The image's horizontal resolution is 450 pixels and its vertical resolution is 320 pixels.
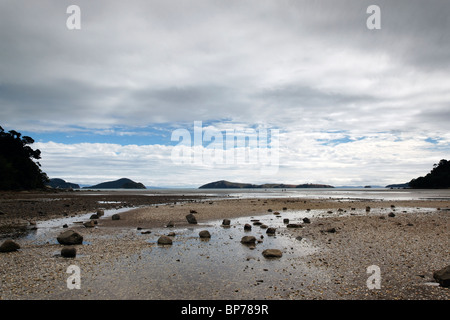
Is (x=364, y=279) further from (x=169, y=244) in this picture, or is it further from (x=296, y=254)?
(x=169, y=244)

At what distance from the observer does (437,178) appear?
516 ft

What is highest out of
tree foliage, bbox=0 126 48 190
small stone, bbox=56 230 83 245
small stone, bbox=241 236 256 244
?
tree foliage, bbox=0 126 48 190

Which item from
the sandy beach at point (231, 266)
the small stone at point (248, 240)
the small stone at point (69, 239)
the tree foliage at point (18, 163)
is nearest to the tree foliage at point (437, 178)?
the sandy beach at point (231, 266)

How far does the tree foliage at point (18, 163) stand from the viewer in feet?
308

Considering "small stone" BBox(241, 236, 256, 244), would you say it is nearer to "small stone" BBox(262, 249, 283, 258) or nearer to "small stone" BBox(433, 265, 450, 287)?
"small stone" BBox(262, 249, 283, 258)

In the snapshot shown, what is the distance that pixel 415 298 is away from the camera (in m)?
8.27

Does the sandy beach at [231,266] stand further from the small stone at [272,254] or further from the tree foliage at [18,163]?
the tree foliage at [18,163]

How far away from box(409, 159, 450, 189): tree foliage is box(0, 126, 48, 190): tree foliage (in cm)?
19933

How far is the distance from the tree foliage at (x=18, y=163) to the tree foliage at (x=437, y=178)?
654 ft

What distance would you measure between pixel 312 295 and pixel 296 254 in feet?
17.4

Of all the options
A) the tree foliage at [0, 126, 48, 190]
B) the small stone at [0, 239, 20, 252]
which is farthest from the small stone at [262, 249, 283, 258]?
the tree foliage at [0, 126, 48, 190]

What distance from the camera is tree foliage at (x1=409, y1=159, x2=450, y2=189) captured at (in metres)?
153

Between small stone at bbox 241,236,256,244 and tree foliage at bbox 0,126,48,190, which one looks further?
tree foliage at bbox 0,126,48,190
